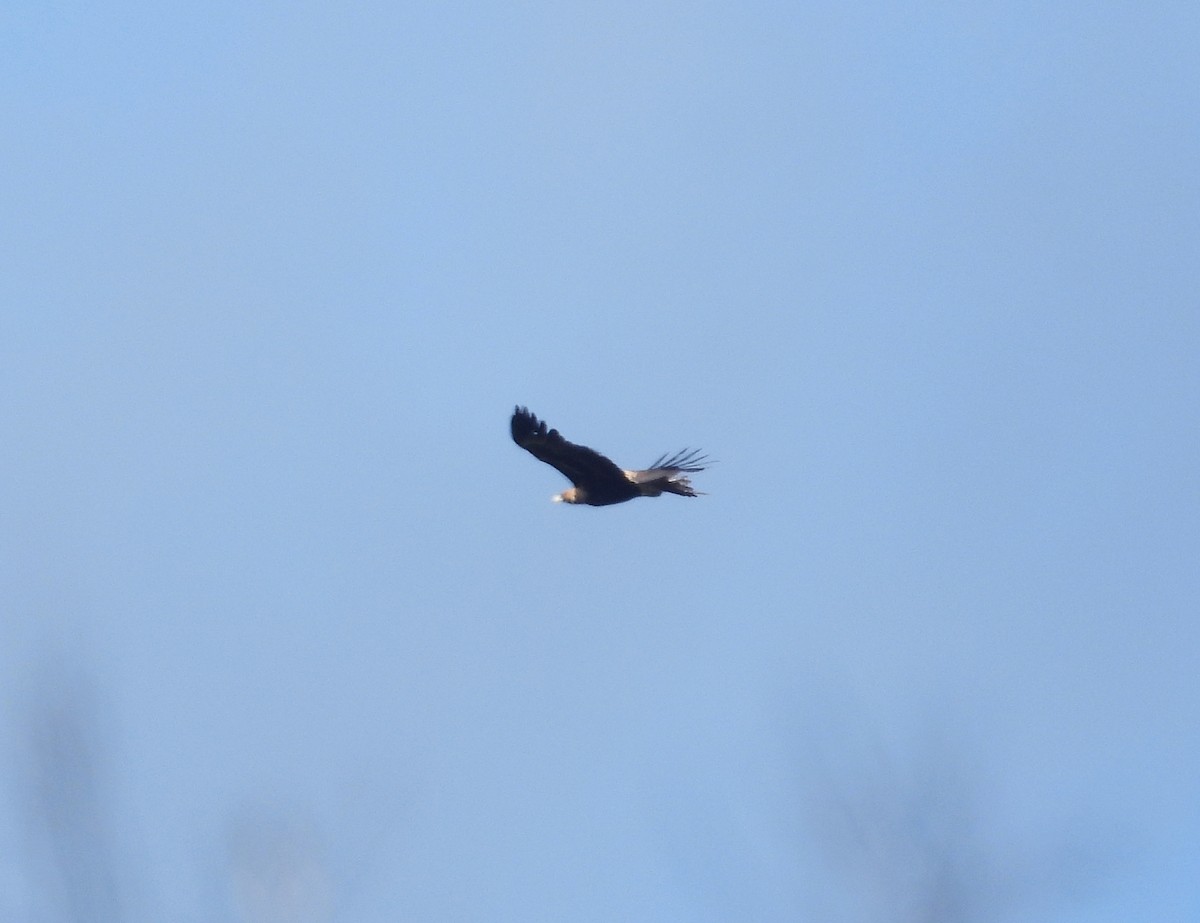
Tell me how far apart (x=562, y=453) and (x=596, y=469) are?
1.77 feet

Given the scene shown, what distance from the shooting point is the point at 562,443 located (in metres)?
28.2

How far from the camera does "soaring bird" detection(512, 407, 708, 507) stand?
28031 mm

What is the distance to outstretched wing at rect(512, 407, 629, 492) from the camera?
27906 mm

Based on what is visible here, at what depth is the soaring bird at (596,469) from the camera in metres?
28.0

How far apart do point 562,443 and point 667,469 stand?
1719mm

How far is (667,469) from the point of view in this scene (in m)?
28.9

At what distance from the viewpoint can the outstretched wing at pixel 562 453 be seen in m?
27.9

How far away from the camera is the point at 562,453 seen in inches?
1125

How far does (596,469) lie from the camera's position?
28.6m
